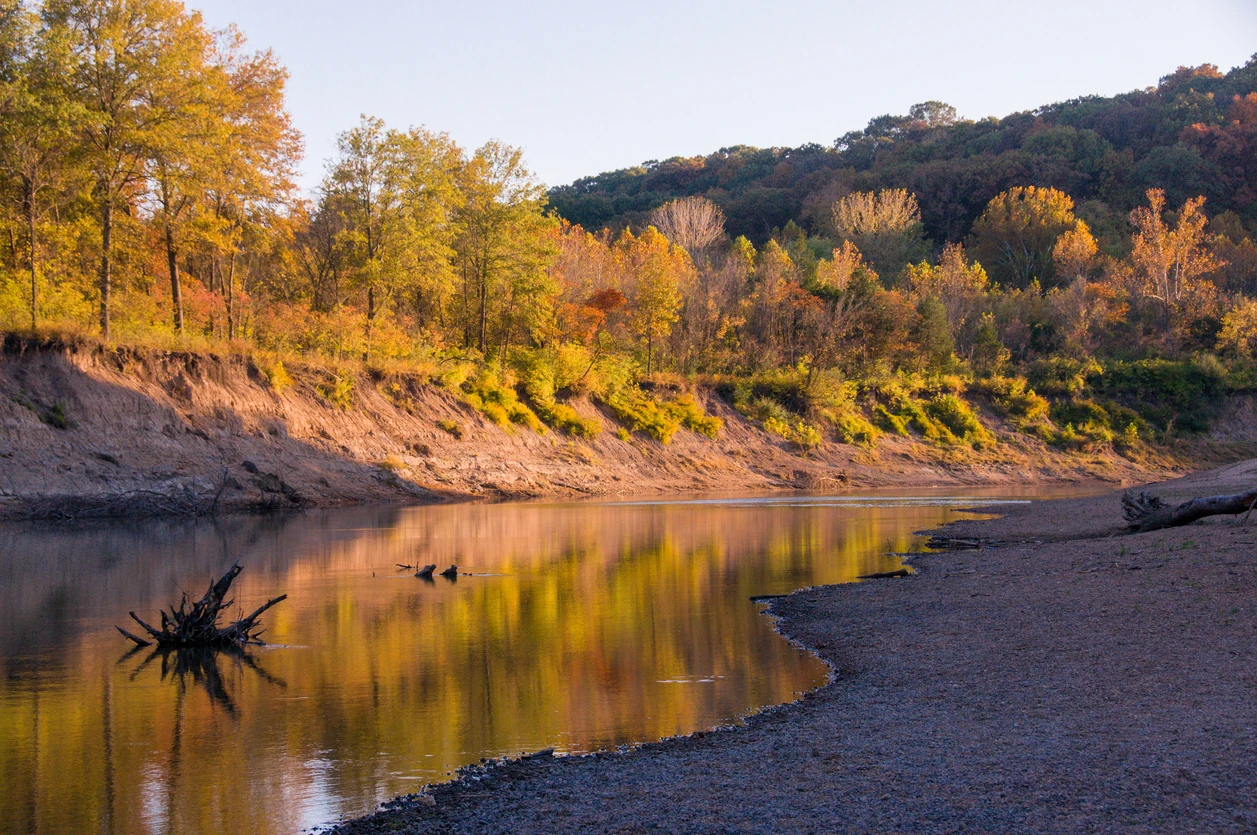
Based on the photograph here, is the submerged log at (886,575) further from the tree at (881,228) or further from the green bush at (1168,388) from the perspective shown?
the tree at (881,228)

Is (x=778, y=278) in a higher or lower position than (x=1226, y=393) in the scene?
higher

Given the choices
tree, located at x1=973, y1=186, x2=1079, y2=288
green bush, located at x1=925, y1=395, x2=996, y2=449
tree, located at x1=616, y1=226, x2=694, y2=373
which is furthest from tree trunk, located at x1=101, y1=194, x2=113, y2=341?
tree, located at x1=973, y1=186, x2=1079, y2=288

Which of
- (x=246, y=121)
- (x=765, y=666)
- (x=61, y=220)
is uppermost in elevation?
(x=246, y=121)

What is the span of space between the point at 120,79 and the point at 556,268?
33.1 m

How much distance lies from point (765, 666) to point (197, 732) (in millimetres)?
6565

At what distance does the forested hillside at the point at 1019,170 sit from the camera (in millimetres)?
114500

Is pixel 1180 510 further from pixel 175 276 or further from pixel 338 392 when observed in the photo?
pixel 175 276

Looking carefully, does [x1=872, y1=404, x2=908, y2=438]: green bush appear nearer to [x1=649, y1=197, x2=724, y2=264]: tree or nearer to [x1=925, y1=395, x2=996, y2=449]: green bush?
[x1=925, y1=395, x2=996, y2=449]: green bush

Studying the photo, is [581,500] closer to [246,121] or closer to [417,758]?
[246,121]

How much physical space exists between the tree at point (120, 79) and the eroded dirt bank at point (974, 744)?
1326 inches

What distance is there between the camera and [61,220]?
4056cm

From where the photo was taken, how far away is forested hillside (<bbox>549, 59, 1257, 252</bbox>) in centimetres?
11450

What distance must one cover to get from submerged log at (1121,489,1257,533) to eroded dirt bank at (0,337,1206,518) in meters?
28.7

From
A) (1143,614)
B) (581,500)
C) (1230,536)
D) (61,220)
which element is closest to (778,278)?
(581,500)
